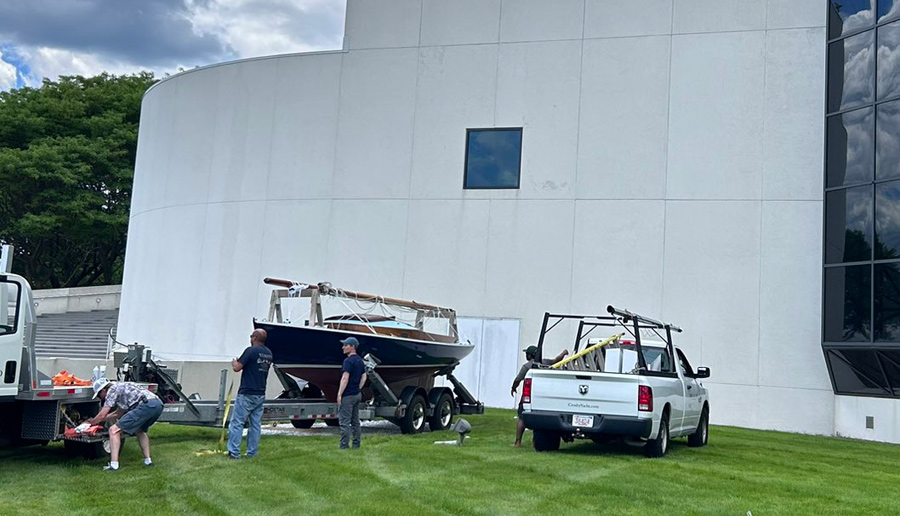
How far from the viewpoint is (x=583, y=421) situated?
41.4 feet

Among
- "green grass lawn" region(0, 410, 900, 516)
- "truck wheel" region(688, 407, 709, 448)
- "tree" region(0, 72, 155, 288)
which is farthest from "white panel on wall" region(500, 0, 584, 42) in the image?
"tree" region(0, 72, 155, 288)

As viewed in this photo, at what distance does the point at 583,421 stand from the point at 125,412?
241 inches

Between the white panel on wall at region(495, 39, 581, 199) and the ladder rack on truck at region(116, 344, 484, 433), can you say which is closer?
the ladder rack on truck at region(116, 344, 484, 433)

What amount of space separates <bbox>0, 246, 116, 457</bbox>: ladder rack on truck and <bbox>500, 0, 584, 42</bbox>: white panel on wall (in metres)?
17.5

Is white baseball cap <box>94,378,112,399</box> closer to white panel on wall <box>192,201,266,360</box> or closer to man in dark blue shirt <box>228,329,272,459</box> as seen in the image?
man in dark blue shirt <box>228,329,272,459</box>

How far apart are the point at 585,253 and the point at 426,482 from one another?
14.6m

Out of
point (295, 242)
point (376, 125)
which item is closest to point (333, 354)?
point (295, 242)

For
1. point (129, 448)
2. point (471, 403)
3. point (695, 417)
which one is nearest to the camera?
point (129, 448)

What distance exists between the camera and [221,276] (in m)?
28.1

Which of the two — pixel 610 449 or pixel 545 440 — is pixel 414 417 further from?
pixel 610 449

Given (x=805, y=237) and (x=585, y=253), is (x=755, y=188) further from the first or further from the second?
(x=585, y=253)

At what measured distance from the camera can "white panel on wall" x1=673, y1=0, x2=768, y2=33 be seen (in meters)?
23.7

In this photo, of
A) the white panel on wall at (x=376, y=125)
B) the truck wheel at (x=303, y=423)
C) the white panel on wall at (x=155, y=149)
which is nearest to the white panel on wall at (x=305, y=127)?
the white panel on wall at (x=376, y=125)

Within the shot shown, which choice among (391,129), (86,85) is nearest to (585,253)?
(391,129)
